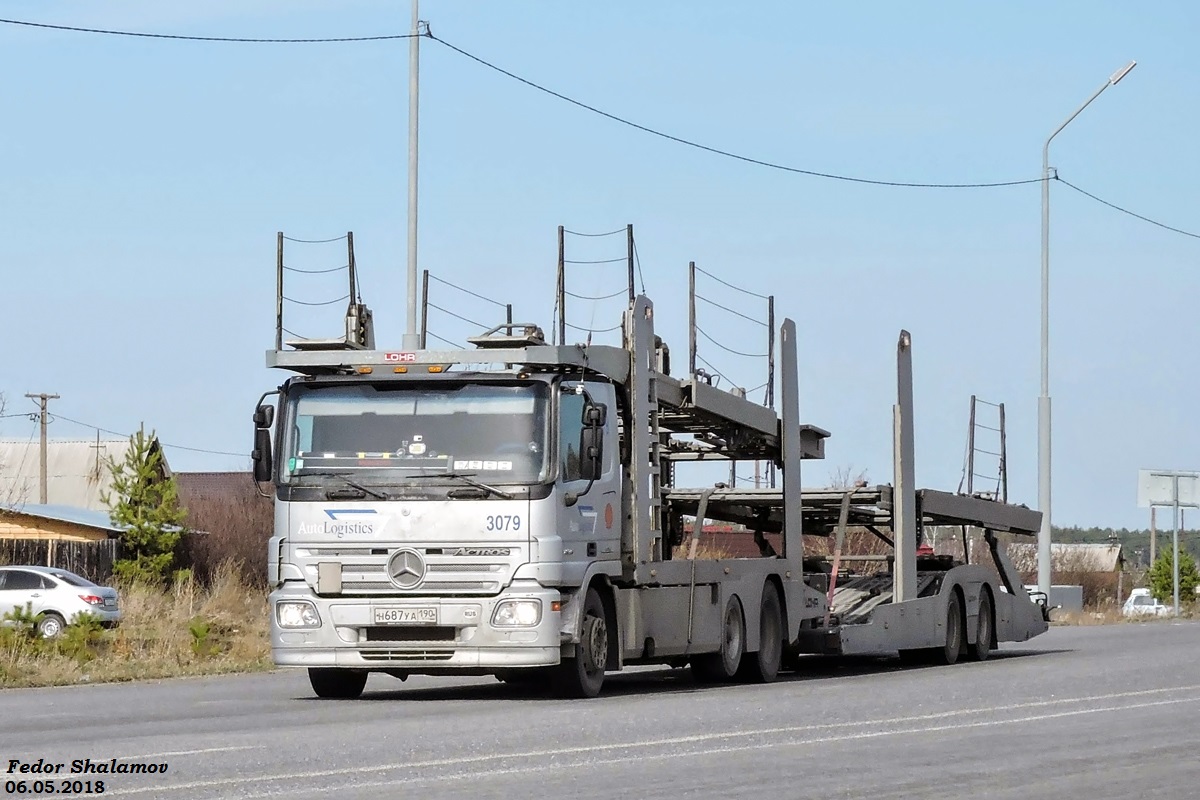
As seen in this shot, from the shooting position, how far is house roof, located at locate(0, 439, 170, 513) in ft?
287

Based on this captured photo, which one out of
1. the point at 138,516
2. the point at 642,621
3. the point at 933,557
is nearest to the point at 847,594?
the point at 933,557

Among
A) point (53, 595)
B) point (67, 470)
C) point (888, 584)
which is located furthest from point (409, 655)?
point (67, 470)

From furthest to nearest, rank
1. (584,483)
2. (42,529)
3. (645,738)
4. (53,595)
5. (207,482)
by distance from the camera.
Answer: (207,482)
(42,529)
(53,595)
(584,483)
(645,738)

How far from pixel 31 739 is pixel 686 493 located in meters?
10.7

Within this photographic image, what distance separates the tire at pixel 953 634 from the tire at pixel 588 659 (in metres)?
7.41

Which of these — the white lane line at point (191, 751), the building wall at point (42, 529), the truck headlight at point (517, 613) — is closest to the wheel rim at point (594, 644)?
Result: the truck headlight at point (517, 613)

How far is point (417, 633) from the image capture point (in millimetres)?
15836

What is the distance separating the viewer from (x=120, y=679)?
66.6ft

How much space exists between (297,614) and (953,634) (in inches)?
391

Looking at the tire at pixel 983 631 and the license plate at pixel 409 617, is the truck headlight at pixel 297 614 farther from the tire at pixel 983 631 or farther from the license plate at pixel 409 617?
the tire at pixel 983 631

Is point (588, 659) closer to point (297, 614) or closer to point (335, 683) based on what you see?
point (335, 683)

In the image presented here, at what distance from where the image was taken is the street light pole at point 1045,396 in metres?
34.6

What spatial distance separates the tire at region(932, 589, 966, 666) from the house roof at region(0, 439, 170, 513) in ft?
222

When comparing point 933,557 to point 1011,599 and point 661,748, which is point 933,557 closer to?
point 1011,599
